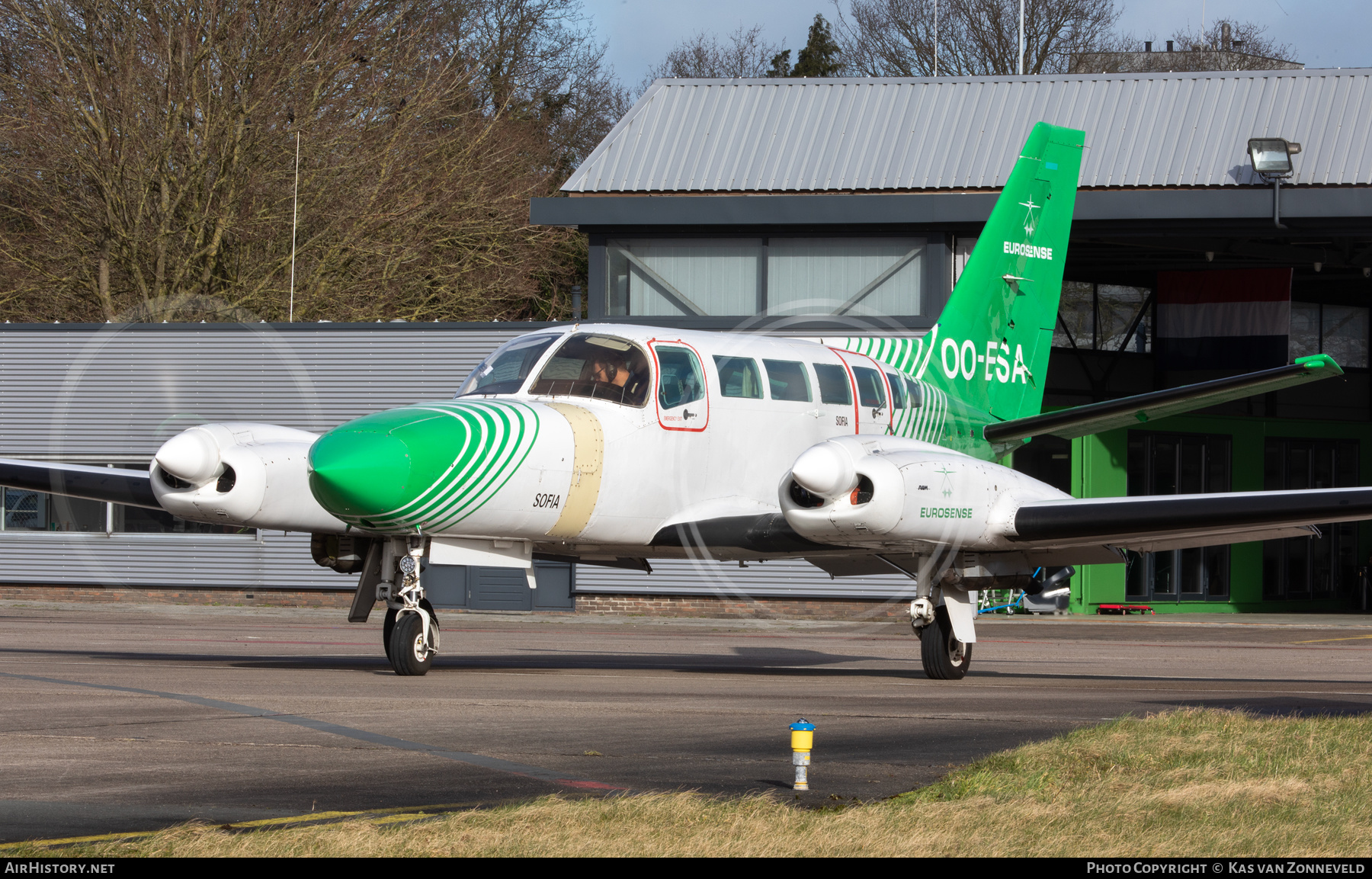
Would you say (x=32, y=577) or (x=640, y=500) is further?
(x=32, y=577)

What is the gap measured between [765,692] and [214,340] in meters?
20.7

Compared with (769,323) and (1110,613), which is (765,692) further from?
(1110,613)

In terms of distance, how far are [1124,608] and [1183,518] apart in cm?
2049

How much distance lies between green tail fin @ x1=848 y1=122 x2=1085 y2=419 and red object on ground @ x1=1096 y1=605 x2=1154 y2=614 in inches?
579

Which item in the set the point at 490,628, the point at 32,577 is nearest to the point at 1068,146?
the point at 490,628

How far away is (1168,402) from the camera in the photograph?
1532cm

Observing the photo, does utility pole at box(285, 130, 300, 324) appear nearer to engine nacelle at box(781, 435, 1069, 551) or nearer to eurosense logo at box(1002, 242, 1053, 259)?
eurosense logo at box(1002, 242, 1053, 259)

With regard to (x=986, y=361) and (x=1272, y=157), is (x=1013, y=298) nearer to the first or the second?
(x=986, y=361)

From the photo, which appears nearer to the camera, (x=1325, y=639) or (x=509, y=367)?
(x=509, y=367)

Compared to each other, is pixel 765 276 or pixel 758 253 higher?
pixel 758 253

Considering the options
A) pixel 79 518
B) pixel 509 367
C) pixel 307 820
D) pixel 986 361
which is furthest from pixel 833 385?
pixel 79 518

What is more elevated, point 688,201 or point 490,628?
point 688,201

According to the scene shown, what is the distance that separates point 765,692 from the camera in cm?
1296
